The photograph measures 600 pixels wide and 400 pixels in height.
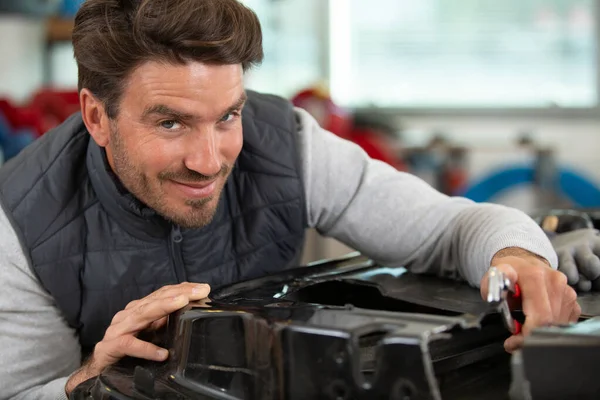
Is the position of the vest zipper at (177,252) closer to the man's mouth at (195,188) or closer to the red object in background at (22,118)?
the man's mouth at (195,188)

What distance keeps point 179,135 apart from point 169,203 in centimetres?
11

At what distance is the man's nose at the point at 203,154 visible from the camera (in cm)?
111

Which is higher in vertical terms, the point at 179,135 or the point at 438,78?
the point at 179,135

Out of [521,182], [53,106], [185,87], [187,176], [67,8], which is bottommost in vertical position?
[521,182]

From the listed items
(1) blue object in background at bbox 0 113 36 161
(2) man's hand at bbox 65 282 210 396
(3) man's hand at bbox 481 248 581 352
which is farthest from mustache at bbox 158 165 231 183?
(1) blue object in background at bbox 0 113 36 161

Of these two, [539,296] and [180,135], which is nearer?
[539,296]

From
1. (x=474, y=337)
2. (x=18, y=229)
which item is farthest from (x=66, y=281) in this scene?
(x=474, y=337)

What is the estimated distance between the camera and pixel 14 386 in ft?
3.81

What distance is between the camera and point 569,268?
1094 millimetres

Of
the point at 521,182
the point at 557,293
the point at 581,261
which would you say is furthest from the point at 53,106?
the point at 557,293

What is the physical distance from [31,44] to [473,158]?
225 cm

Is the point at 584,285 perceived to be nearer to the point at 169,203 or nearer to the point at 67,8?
the point at 169,203

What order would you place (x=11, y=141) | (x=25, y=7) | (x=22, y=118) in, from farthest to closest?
(x=25, y=7), (x=22, y=118), (x=11, y=141)

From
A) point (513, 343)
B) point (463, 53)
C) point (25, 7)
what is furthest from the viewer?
point (463, 53)
